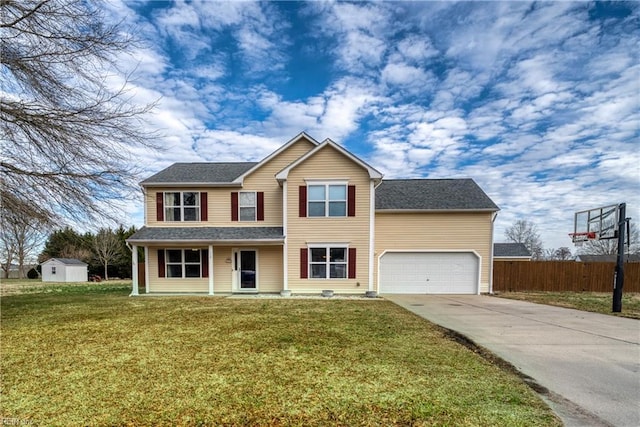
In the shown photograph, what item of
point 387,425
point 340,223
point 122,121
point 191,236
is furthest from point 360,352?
point 191,236

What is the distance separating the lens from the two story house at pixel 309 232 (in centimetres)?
1370

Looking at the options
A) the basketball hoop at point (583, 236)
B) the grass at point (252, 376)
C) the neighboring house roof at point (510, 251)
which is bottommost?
the grass at point (252, 376)

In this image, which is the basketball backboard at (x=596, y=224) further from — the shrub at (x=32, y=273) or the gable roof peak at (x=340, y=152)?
the shrub at (x=32, y=273)

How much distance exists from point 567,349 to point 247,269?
40.0ft

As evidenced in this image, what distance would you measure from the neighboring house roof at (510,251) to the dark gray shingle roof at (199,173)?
80.2 feet

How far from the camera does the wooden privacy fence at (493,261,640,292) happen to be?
16484 millimetres

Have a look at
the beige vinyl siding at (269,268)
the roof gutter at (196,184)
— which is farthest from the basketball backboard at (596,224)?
the roof gutter at (196,184)

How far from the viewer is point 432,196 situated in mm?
15328

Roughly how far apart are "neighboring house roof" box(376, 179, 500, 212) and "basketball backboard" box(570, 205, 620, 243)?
3.87 metres

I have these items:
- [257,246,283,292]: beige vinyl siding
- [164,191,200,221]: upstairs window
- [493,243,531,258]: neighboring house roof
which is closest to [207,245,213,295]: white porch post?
[164,191,200,221]: upstairs window

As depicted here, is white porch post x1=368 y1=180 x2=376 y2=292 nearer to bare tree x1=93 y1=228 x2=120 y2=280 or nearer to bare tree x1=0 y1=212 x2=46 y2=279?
bare tree x1=0 y1=212 x2=46 y2=279

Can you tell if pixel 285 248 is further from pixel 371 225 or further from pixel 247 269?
pixel 371 225

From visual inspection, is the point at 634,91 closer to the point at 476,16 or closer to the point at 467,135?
the point at 476,16

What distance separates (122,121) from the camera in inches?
270
